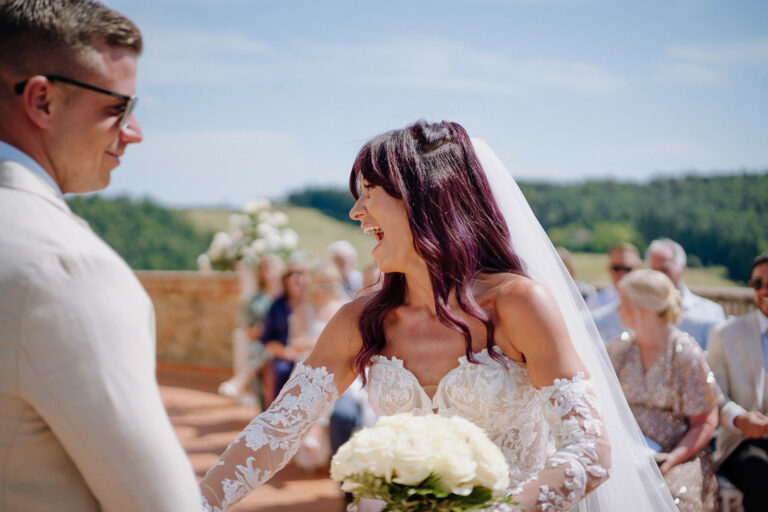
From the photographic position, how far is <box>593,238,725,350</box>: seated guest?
554 cm

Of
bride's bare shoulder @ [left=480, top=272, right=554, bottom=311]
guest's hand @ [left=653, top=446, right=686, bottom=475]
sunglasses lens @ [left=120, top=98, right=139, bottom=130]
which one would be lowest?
guest's hand @ [left=653, top=446, right=686, bottom=475]

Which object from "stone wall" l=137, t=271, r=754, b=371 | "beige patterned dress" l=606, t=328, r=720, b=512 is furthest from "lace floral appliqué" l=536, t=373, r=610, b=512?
"stone wall" l=137, t=271, r=754, b=371

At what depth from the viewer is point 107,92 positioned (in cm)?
129

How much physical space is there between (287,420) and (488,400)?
25.8 inches

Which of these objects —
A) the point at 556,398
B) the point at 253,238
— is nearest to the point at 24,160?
the point at 556,398

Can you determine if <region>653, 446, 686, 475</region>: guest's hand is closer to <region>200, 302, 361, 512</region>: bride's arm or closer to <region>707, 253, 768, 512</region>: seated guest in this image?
<region>707, 253, 768, 512</region>: seated guest

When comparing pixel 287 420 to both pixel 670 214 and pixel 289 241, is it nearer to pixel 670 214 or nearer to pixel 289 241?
pixel 289 241

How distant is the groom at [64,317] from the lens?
3.44ft

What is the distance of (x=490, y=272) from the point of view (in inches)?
Answer: 95.2

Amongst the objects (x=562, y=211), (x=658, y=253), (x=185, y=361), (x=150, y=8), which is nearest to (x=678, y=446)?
(x=658, y=253)

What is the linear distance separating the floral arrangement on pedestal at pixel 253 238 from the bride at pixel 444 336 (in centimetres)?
803

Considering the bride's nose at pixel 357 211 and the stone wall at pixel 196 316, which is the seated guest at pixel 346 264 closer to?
the stone wall at pixel 196 316

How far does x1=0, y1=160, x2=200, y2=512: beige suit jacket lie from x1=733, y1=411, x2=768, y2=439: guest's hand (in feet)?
13.6

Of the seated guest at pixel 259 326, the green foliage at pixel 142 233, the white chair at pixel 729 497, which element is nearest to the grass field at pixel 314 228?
the green foliage at pixel 142 233
